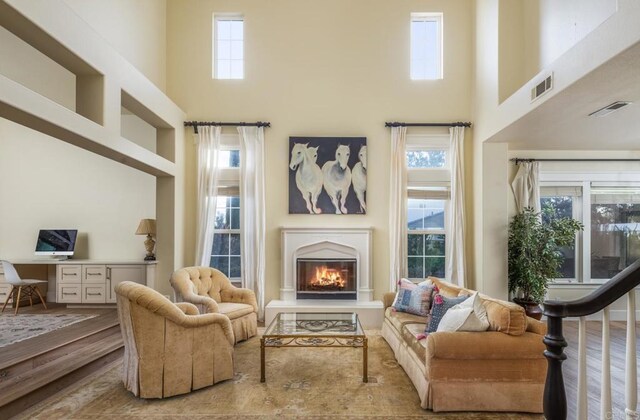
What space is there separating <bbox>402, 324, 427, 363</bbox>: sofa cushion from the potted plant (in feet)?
7.05

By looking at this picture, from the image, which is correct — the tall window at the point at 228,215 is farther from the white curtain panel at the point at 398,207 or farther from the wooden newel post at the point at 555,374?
the wooden newel post at the point at 555,374

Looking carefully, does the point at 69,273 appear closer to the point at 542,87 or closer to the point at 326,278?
the point at 326,278

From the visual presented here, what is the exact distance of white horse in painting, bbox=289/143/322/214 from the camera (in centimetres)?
607

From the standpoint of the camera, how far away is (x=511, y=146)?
18.3ft

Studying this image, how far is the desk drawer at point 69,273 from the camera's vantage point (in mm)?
5910

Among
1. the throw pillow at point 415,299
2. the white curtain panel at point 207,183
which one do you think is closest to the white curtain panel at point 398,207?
the throw pillow at point 415,299

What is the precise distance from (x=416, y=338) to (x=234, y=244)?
3501 mm

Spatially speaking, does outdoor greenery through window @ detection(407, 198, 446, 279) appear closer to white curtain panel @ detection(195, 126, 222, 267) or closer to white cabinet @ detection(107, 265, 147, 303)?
white curtain panel @ detection(195, 126, 222, 267)

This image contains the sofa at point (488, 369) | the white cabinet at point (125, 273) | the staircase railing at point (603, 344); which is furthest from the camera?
the white cabinet at point (125, 273)

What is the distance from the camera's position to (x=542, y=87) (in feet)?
12.3

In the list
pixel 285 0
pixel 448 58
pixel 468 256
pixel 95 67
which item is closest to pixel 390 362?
pixel 468 256

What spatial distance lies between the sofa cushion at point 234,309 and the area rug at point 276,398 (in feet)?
2.14

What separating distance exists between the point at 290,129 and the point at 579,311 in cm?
519

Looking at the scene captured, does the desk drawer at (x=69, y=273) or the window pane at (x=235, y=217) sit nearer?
the desk drawer at (x=69, y=273)
